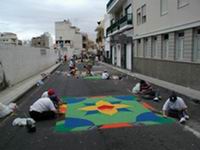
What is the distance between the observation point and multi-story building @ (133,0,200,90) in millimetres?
15367

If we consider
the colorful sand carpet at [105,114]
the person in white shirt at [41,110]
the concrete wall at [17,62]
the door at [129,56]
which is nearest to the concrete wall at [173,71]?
the colorful sand carpet at [105,114]

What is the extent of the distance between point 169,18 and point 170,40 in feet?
4.78

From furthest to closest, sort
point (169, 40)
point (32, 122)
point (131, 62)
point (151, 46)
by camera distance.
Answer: point (131, 62) < point (151, 46) < point (169, 40) < point (32, 122)

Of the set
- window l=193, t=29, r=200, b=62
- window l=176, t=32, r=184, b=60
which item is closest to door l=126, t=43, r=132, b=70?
window l=176, t=32, r=184, b=60

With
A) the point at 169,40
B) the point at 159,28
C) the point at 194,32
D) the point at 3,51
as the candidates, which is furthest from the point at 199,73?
the point at 3,51

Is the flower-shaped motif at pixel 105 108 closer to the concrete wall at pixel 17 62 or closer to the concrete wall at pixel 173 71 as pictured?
the concrete wall at pixel 173 71

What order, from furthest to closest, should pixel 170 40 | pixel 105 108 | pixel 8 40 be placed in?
pixel 8 40 → pixel 170 40 → pixel 105 108

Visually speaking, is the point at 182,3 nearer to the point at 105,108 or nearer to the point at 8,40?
the point at 105,108

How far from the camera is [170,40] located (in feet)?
61.6

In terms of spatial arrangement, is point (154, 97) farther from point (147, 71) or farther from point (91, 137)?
point (147, 71)

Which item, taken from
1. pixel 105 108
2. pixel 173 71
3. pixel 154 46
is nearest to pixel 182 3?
pixel 173 71

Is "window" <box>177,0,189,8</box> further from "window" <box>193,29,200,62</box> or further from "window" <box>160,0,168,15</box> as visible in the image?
"window" <box>160,0,168,15</box>

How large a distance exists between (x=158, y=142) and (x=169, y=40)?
13.3m

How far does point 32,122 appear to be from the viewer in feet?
27.7
